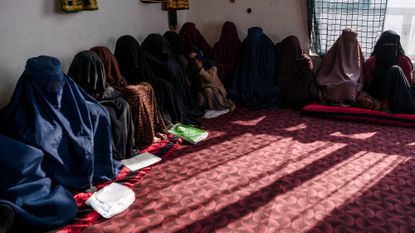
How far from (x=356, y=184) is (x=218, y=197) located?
878mm

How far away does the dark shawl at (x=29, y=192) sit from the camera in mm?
1688

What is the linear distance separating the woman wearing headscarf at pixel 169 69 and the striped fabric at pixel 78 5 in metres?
0.65

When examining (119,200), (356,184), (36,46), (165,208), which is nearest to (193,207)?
(165,208)

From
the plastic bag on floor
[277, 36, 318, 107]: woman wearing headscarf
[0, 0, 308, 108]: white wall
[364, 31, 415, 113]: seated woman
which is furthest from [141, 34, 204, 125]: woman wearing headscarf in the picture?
[364, 31, 415, 113]: seated woman

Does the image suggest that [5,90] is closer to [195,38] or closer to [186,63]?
[186,63]

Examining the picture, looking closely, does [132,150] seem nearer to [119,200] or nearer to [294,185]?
[119,200]

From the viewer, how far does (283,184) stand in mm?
2219

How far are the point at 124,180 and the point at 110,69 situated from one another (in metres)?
0.92

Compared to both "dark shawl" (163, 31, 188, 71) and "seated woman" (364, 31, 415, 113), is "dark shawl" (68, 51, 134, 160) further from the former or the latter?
"seated woman" (364, 31, 415, 113)

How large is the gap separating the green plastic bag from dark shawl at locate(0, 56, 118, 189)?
752 millimetres

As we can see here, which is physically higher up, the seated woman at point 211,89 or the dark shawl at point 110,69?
the dark shawl at point 110,69

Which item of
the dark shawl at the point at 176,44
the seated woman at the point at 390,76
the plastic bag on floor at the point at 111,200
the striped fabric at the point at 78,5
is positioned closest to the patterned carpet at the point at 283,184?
the plastic bag on floor at the point at 111,200

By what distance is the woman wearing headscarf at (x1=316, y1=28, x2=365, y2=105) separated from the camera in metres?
3.46

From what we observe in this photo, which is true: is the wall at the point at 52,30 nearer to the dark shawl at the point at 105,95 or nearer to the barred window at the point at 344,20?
the dark shawl at the point at 105,95
